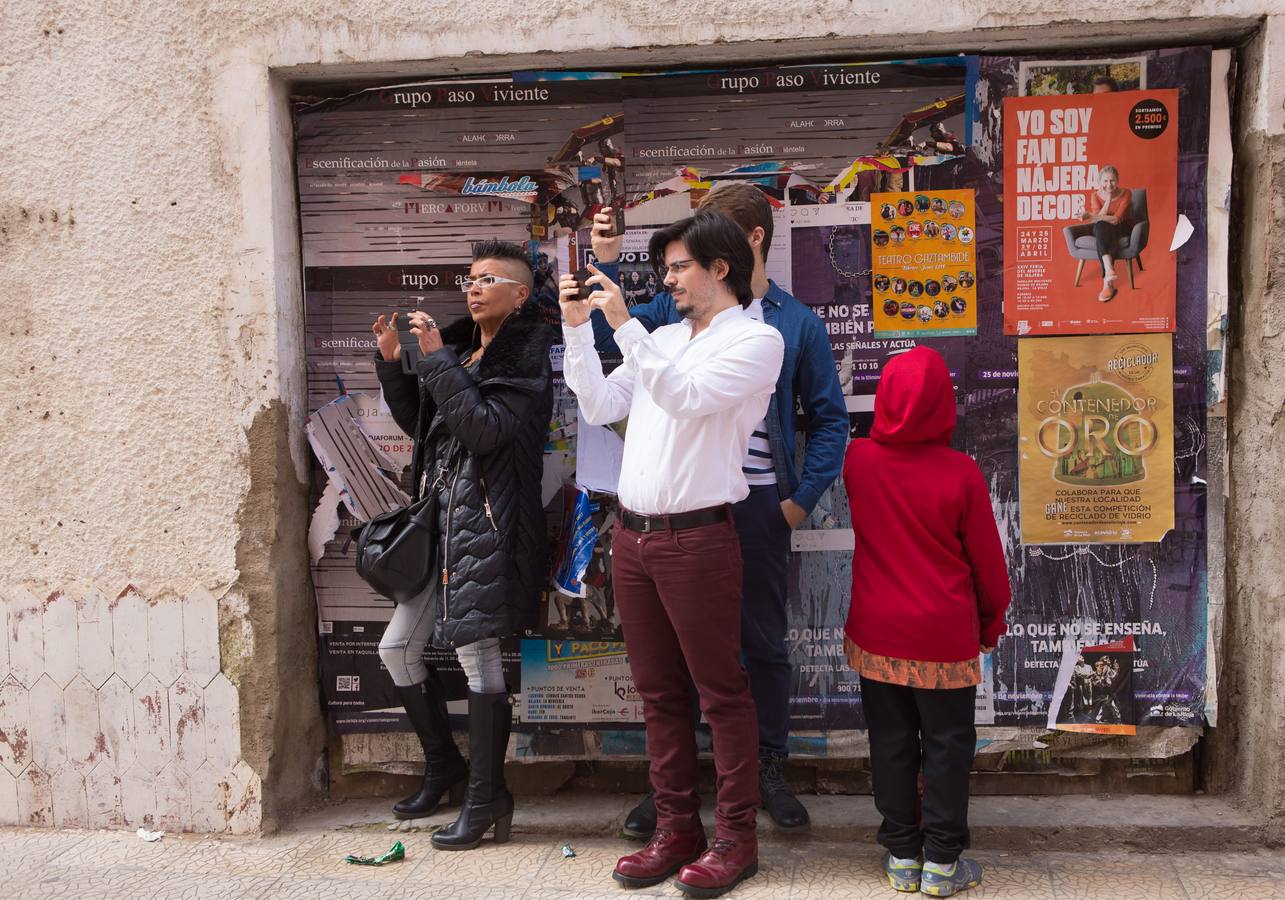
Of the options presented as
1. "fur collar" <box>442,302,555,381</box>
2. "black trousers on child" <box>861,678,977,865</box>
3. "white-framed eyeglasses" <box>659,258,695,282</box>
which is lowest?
"black trousers on child" <box>861,678,977,865</box>

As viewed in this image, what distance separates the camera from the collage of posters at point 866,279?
3562 millimetres

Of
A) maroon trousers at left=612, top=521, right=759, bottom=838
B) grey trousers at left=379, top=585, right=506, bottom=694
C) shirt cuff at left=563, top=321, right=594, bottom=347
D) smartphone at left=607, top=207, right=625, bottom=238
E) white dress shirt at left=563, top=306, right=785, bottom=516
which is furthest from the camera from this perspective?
grey trousers at left=379, top=585, right=506, bottom=694

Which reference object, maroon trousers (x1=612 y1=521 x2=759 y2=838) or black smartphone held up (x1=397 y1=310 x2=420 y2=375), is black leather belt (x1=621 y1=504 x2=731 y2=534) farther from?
black smartphone held up (x1=397 y1=310 x2=420 y2=375)

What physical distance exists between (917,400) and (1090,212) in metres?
1.26

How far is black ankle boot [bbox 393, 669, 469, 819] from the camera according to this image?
3.60 meters

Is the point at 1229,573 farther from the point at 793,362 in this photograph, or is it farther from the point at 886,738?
the point at 793,362

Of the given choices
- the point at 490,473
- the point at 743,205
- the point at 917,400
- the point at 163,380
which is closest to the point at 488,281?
the point at 490,473

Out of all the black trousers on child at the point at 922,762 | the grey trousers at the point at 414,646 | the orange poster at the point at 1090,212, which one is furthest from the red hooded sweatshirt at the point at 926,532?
the grey trousers at the point at 414,646

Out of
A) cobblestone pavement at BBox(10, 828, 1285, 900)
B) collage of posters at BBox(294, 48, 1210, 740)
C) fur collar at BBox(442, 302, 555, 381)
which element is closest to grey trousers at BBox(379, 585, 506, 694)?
collage of posters at BBox(294, 48, 1210, 740)

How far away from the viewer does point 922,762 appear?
3.09 meters

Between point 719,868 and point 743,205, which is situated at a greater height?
point 743,205

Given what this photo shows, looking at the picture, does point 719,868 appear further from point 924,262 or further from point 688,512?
point 924,262

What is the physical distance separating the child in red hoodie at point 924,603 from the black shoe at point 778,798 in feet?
1.37

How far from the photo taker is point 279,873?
3363 mm
